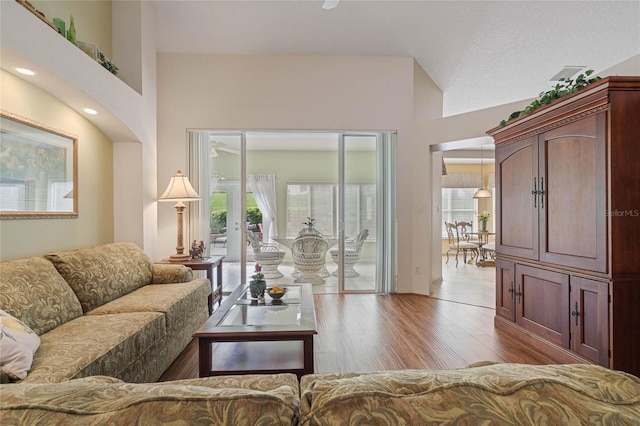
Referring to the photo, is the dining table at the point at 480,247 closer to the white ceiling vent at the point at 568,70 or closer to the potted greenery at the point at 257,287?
the white ceiling vent at the point at 568,70

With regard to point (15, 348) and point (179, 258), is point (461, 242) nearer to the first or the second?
point (179, 258)

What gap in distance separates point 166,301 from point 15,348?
3.95 feet

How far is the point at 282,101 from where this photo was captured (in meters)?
4.93

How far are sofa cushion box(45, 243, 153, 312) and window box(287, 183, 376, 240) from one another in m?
2.93

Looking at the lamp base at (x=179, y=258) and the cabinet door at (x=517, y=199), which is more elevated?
the cabinet door at (x=517, y=199)

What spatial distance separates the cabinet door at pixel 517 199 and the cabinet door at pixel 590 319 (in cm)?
50

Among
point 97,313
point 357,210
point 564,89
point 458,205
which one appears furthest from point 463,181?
point 97,313

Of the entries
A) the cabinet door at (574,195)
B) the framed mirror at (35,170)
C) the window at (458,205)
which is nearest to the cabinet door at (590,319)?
the cabinet door at (574,195)

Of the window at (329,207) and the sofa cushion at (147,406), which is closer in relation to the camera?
the sofa cushion at (147,406)

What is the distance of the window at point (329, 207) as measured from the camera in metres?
5.22

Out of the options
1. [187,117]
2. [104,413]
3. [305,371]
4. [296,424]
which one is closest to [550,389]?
[296,424]

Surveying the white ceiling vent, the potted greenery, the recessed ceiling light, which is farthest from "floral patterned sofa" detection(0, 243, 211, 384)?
the white ceiling vent

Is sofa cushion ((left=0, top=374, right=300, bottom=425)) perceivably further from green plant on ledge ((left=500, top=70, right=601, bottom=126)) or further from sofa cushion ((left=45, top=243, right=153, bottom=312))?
green plant on ledge ((left=500, top=70, right=601, bottom=126))

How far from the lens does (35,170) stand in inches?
108
